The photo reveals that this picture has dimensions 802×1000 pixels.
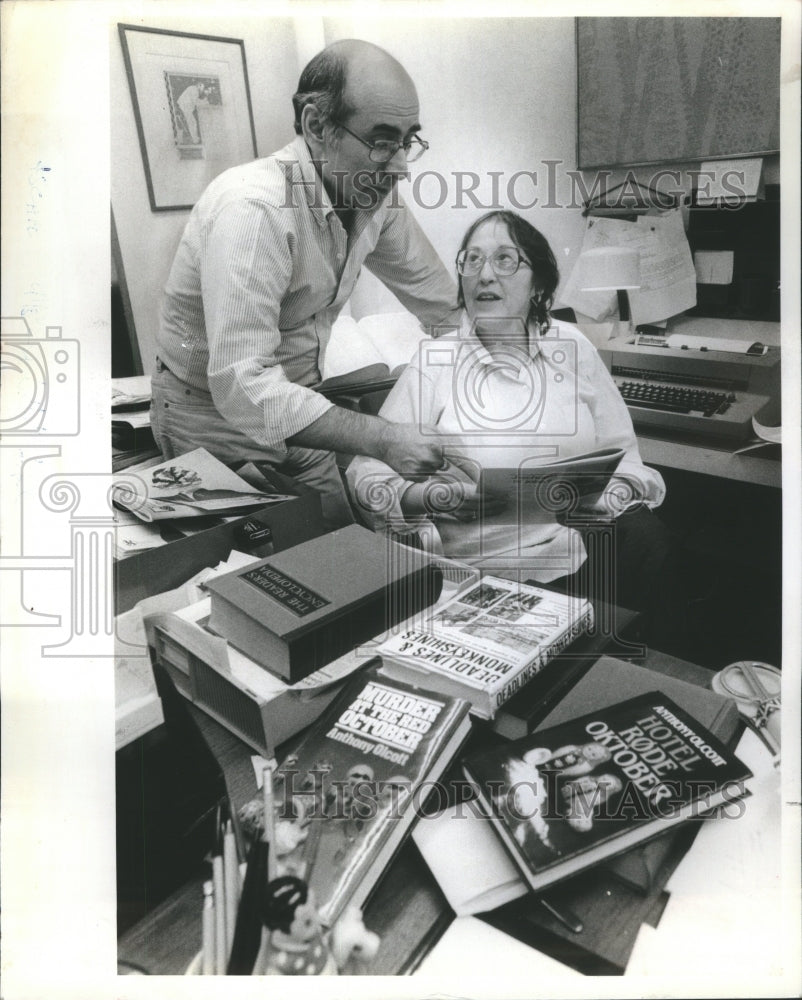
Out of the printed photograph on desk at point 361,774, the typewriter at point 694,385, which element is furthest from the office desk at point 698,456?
the printed photograph on desk at point 361,774

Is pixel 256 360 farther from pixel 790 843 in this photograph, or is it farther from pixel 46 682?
pixel 790 843

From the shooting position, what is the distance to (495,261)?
903 mm

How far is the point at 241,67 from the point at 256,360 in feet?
1.14

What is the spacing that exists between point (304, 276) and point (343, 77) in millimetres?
232

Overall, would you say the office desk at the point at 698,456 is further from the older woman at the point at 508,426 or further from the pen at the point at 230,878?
the pen at the point at 230,878

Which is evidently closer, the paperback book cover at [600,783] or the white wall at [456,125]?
the paperback book cover at [600,783]

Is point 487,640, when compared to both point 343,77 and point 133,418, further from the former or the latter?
point 343,77

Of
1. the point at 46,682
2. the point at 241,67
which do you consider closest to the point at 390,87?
the point at 241,67

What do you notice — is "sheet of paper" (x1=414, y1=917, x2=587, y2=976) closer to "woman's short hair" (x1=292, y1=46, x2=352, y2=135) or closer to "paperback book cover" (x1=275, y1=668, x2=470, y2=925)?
"paperback book cover" (x1=275, y1=668, x2=470, y2=925)

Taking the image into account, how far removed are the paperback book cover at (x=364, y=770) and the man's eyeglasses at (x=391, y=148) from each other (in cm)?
61

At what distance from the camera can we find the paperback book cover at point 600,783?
0.75 metres

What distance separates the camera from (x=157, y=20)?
0.90 m
